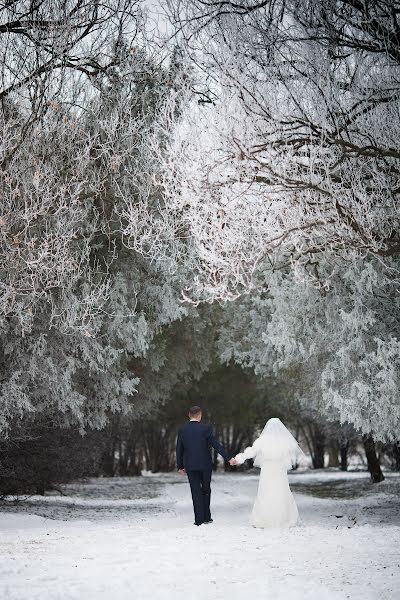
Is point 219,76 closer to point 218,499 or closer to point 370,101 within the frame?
point 370,101

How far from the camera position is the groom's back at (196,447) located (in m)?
13.2

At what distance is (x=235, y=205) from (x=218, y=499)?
1450cm

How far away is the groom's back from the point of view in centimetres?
1317

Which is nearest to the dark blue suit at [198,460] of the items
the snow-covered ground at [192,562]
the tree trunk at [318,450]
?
the snow-covered ground at [192,562]

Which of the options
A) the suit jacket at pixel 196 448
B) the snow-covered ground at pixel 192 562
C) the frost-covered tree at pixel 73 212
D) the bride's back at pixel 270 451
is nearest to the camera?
the snow-covered ground at pixel 192 562

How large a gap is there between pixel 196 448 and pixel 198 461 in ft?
0.68

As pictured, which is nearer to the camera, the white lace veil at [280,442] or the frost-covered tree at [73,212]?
the white lace veil at [280,442]

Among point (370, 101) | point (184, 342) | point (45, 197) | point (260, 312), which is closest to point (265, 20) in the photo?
point (370, 101)

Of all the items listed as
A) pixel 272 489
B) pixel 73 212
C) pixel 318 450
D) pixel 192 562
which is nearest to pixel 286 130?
pixel 73 212

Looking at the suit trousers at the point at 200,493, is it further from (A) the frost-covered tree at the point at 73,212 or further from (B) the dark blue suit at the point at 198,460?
(A) the frost-covered tree at the point at 73,212

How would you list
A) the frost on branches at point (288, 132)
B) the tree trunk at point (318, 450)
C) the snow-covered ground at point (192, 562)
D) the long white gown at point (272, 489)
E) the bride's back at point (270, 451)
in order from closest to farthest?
the snow-covered ground at point (192, 562), the frost on branches at point (288, 132), the long white gown at point (272, 489), the bride's back at point (270, 451), the tree trunk at point (318, 450)

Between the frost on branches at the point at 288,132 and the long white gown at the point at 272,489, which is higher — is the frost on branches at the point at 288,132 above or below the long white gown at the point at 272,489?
above

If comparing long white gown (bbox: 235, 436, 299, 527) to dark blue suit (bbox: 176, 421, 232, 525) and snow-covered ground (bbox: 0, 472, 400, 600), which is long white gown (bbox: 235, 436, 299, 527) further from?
dark blue suit (bbox: 176, 421, 232, 525)

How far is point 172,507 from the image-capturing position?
879 inches
